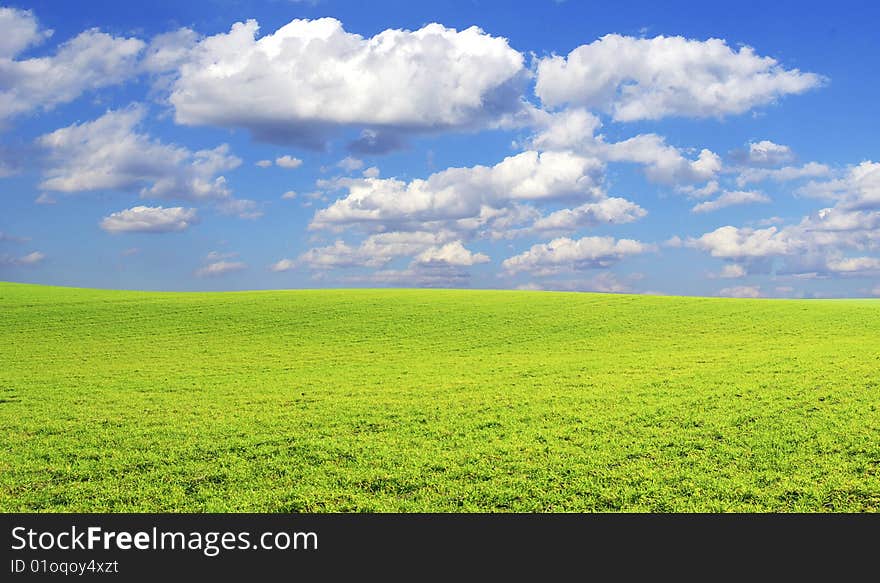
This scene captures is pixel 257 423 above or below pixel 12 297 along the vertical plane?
below

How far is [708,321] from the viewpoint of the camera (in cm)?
5022

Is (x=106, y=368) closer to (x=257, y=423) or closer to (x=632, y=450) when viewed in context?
(x=257, y=423)

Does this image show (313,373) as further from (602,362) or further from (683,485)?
(683,485)

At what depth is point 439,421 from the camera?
18.4 meters

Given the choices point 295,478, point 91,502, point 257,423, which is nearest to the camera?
point 91,502

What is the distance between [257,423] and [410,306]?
126 feet

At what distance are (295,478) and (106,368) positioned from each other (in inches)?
872

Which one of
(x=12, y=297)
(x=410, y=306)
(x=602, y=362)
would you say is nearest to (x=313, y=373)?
(x=602, y=362)

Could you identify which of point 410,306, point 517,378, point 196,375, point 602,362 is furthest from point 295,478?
point 410,306

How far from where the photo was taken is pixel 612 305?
58.2m

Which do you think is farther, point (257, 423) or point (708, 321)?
point (708, 321)

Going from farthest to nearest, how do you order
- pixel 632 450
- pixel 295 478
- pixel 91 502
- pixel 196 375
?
pixel 196 375, pixel 632 450, pixel 295 478, pixel 91 502

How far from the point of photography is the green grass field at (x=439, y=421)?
1234cm

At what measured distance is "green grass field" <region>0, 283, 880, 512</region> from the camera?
12336mm
